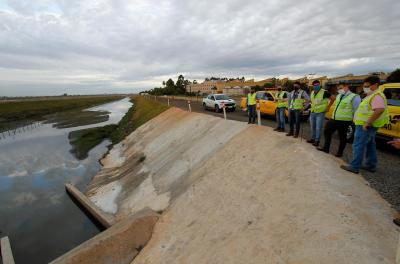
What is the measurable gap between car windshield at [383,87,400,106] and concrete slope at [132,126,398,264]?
362 cm

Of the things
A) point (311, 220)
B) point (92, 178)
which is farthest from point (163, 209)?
point (92, 178)

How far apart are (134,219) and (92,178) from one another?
992cm

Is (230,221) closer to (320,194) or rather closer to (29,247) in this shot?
(320,194)

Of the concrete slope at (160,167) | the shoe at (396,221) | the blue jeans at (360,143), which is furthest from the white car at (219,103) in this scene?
the shoe at (396,221)

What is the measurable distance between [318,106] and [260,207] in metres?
3.83

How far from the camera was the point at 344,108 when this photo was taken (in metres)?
6.06

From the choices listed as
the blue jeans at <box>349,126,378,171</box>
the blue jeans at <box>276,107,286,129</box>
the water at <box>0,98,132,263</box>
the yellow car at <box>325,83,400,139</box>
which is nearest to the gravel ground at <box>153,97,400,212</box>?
the blue jeans at <box>349,126,378,171</box>

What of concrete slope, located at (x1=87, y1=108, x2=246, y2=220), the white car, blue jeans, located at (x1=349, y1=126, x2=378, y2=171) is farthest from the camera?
the white car

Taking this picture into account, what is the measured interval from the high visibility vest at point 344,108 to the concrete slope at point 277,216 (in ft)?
3.76

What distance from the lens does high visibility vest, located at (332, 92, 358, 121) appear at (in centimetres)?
598

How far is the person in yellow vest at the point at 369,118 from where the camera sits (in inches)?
200

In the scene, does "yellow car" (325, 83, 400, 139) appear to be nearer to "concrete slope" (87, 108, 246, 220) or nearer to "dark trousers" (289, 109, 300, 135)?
"dark trousers" (289, 109, 300, 135)

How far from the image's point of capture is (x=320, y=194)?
4.68 m

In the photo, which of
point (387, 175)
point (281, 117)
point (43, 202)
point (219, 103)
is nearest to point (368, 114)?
point (387, 175)
